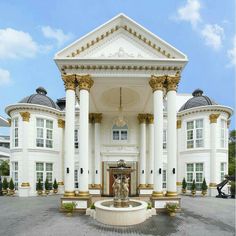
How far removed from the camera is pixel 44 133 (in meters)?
20.5

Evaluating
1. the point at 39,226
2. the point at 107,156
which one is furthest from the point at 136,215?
the point at 107,156

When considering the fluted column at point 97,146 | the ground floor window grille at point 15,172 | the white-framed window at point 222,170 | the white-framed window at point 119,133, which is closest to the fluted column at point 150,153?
the white-framed window at point 119,133

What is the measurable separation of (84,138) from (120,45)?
592cm

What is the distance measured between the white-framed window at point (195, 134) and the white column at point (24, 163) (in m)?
15.4

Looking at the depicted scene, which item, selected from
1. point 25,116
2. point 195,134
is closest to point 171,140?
point 195,134

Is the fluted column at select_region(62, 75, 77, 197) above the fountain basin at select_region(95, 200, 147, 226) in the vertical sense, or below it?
above

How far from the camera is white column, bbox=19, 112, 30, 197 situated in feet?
61.8

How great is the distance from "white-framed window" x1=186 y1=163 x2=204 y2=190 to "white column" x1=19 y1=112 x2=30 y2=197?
15.0 meters

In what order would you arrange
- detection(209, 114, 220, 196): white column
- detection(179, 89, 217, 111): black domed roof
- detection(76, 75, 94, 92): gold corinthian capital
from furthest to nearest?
detection(179, 89, 217, 111): black domed roof < detection(209, 114, 220, 196): white column < detection(76, 75, 94, 92): gold corinthian capital

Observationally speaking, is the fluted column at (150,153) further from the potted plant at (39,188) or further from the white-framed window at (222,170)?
the potted plant at (39,188)

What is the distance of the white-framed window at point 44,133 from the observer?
66.3ft

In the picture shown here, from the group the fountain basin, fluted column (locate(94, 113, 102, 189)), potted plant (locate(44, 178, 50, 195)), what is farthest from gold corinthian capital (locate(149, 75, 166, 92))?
potted plant (locate(44, 178, 50, 195))

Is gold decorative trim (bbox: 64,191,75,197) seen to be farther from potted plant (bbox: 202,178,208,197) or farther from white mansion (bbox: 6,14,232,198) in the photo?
potted plant (bbox: 202,178,208,197)

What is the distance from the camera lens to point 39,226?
362 inches
